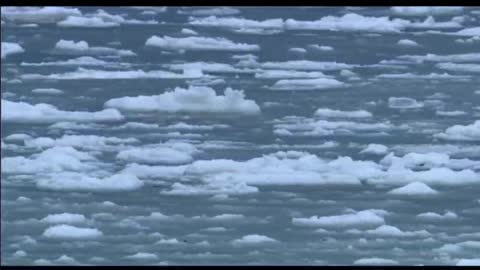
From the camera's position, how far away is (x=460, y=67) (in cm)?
369

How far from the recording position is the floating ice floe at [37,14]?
3.64 metres

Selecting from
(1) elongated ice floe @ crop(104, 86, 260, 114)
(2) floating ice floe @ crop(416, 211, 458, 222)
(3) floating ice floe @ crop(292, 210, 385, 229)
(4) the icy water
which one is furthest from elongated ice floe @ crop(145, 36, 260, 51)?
(2) floating ice floe @ crop(416, 211, 458, 222)

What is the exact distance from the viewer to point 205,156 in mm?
3660

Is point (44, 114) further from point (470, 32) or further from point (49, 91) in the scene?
point (470, 32)

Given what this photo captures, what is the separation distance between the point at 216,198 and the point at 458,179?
2.18 ft

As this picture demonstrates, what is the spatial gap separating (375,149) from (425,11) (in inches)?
16.6

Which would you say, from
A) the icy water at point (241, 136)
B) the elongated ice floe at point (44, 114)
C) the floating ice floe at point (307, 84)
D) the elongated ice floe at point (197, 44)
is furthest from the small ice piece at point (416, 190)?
the elongated ice floe at point (44, 114)

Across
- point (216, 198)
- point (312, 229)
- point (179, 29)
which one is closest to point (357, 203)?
point (312, 229)

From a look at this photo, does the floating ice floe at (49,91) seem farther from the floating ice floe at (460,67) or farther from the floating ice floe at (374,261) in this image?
the floating ice floe at (460,67)

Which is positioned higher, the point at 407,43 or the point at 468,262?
the point at 407,43

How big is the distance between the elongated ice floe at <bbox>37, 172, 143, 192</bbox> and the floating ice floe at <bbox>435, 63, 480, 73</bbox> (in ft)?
2.97

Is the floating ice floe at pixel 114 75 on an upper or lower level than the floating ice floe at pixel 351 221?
upper

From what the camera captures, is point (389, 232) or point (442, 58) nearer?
point (389, 232)

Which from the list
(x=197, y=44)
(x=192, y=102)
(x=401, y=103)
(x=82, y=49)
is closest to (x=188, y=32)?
(x=197, y=44)
